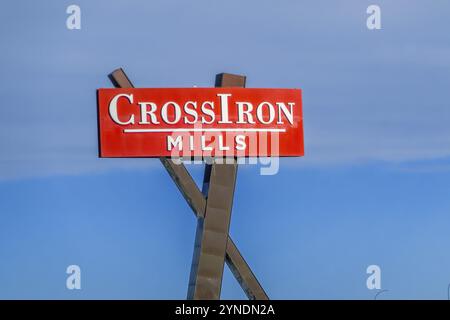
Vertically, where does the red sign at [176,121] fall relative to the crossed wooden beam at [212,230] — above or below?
above

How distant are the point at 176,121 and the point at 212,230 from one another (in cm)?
275

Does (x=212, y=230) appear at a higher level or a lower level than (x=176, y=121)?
lower

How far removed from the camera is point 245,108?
27.2 meters

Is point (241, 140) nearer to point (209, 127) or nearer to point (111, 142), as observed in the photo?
point (209, 127)

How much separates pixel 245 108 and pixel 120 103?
9.88 ft

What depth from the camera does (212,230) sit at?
26.7 metres

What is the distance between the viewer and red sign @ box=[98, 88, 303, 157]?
26.9 meters

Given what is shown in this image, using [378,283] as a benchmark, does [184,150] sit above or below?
above

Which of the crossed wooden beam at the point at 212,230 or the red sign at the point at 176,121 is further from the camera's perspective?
the red sign at the point at 176,121

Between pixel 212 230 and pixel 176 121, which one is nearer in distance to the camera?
pixel 212 230

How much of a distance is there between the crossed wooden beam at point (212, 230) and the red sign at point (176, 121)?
0.37 meters

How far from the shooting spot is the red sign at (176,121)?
88.3ft
